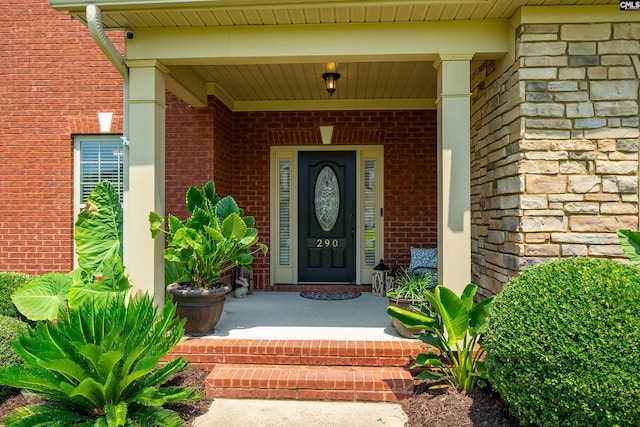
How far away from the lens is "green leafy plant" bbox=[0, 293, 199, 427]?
8.20 feet

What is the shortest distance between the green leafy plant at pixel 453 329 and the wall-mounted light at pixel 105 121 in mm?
3985

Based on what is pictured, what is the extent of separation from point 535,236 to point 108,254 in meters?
3.39

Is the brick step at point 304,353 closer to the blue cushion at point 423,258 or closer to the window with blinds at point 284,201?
the blue cushion at point 423,258

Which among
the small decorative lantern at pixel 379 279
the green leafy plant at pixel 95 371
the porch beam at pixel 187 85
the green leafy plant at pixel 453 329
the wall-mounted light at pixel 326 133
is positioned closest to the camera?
the green leafy plant at pixel 95 371

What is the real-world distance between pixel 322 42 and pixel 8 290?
12.0 ft

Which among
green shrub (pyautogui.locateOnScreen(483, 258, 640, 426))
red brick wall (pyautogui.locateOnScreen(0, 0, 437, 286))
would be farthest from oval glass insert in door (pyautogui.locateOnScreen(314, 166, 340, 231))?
green shrub (pyautogui.locateOnScreen(483, 258, 640, 426))

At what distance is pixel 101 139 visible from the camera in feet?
17.4

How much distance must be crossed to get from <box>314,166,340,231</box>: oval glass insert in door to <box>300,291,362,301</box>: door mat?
90cm

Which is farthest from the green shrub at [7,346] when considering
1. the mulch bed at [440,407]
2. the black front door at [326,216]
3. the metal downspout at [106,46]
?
the black front door at [326,216]

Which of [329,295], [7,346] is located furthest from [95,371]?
[329,295]

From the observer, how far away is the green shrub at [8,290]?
4027 millimetres

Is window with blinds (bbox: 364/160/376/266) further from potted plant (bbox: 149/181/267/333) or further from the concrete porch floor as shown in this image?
potted plant (bbox: 149/181/267/333)

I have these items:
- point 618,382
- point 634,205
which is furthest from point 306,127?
point 618,382

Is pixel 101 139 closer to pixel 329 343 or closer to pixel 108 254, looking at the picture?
pixel 108 254
